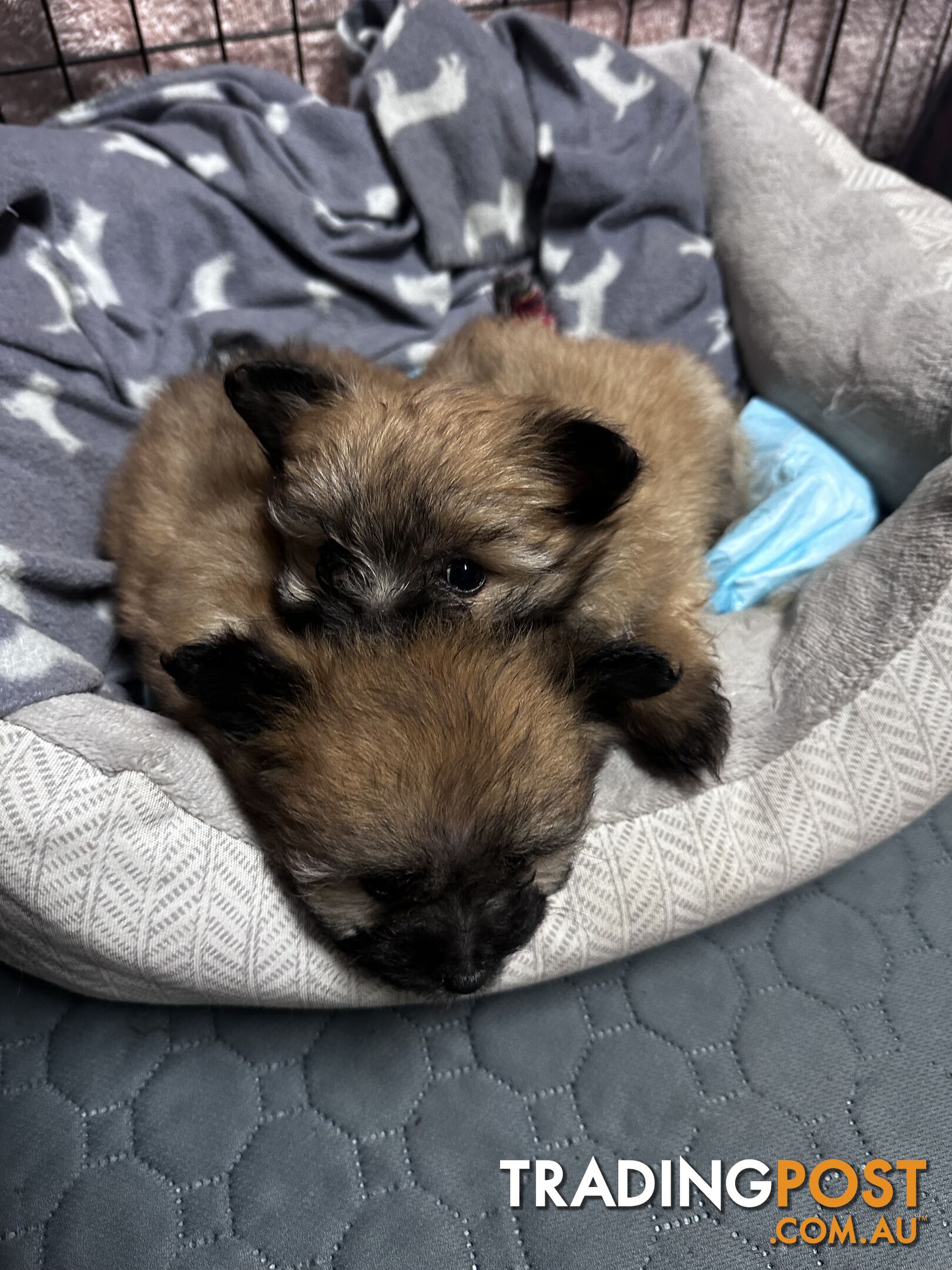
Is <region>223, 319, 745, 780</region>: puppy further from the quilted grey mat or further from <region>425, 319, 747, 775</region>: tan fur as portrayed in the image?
the quilted grey mat

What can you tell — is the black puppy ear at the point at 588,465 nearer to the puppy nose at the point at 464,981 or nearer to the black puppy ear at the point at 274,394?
the black puppy ear at the point at 274,394

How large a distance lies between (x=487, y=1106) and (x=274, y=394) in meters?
1.21

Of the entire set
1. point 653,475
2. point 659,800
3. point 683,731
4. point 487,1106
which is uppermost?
point 653,475

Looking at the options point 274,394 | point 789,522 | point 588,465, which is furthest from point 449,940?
point 789,522

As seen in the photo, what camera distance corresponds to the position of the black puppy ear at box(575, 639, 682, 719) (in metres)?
1.34

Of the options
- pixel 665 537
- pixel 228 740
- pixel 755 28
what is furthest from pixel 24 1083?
pixel 755 28

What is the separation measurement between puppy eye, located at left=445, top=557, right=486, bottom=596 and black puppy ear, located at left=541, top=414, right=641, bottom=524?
17cm

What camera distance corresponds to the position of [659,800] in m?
1.57

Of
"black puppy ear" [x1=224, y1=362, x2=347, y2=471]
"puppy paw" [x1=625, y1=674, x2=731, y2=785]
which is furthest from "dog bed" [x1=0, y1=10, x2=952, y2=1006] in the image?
"black puppy ear" [x1=224, y1=362, x2=347, y2=471]

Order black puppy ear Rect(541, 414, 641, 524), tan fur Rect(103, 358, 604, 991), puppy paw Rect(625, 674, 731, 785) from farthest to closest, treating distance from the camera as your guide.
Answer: puppy paw Rect(625, 674, 731, 785)
black puppy ear Rect(541, 414, 641, 524)
tan fur Rect(103, 358, 604, 991)

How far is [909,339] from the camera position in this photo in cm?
201

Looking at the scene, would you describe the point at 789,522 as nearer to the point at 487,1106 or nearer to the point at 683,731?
the point at 683,731

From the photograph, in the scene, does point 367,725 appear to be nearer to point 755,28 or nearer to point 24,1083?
point 24,1083

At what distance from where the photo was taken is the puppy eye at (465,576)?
4.69ft
